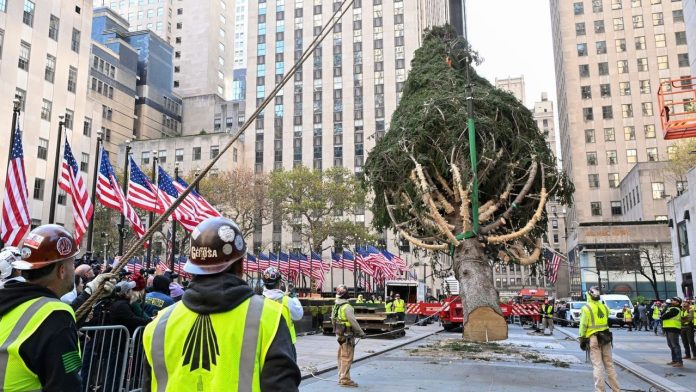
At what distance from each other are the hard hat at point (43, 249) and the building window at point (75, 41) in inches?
1799

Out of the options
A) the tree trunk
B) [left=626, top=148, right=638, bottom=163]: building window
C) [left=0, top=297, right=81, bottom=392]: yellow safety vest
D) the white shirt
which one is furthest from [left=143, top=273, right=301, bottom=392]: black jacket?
[left=626, top=148, right=638, bottom=163]: building window

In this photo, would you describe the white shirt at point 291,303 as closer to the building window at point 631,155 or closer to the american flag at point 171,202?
the american flag at point 171,202

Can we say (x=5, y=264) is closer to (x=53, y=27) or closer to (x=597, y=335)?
(x=597, y=335)

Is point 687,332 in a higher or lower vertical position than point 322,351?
higher

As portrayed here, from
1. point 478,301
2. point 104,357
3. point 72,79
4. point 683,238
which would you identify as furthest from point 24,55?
point 683,238

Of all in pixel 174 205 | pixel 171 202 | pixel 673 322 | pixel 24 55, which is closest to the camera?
pixel 174 205

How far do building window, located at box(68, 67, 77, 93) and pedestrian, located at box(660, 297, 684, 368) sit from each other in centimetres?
4253

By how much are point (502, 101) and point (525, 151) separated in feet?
6.63

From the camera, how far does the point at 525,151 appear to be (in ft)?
60.8

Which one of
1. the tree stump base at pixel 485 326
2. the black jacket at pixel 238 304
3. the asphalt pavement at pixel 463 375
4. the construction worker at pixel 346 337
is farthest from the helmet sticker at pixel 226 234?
the tree stump base at pixel 485 326

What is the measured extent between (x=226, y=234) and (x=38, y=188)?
42.7m

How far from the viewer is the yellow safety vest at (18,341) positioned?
8.39ft

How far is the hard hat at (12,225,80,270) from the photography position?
115 inches

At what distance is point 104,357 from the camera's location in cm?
680
